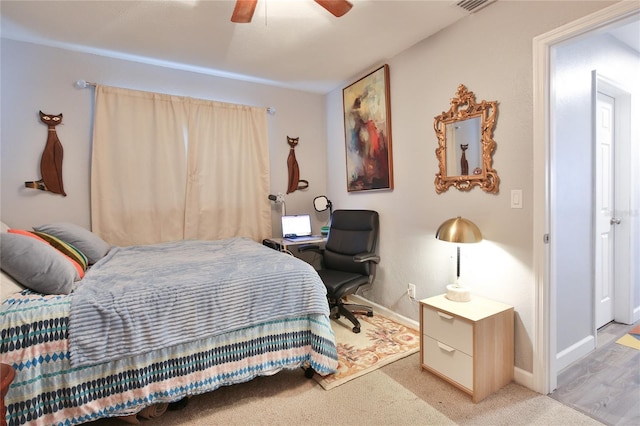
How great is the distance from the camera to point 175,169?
127 inches

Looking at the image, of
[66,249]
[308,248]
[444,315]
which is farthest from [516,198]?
[66,249]

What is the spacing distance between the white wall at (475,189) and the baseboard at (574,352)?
0.36 meters

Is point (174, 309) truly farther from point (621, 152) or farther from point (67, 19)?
point (621, 152)

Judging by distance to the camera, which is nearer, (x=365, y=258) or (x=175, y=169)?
(x=365, y=258)

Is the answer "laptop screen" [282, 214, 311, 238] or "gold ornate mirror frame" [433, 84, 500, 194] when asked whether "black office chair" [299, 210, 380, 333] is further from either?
"gold ornate mirror frame" [433, 84, 500, 194]

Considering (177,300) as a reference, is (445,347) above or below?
below

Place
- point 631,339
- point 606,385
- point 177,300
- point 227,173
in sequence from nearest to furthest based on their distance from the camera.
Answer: point 177,300
point 606,385
point 631,339
point 227,173

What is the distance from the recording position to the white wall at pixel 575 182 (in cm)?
203

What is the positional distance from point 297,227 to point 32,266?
2.46 m

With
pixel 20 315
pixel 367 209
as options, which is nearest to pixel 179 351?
pixel 20 315

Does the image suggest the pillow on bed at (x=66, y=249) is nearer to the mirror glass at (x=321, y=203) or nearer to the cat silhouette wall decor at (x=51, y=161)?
the cat silhouette wall decor at (x=51, y=161)

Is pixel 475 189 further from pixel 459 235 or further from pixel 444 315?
pixel 444 315

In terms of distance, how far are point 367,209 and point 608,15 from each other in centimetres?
227

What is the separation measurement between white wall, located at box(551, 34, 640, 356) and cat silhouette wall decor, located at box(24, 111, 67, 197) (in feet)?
12.7
